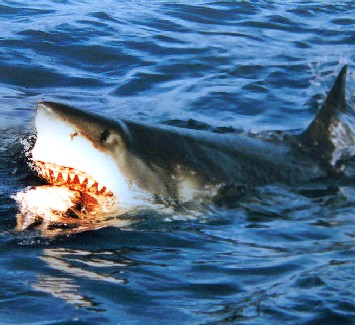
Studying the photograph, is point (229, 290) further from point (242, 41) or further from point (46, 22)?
point (46, 22)

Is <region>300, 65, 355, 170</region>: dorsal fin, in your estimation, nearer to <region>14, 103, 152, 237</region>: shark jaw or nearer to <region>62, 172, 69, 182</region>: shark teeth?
<region>14, 103, 152, 237</region>: shark jaw

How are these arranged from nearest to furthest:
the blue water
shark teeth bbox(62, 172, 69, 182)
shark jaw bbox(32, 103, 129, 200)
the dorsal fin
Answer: the blue water, shark jaw bbox(32, 103, 129, 200), shark teeth bbox(62, 172, 69, 182), the dorsal fin

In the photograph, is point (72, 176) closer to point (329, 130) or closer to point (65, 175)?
point (65, 175)

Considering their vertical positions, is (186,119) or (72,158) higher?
(72,158)

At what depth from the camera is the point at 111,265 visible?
3895mm

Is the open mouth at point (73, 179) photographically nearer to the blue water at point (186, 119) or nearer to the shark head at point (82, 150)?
the shark head at point (82, 150)

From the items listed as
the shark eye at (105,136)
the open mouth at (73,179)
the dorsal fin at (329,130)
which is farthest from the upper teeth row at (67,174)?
the dorsal fin at (329,130)

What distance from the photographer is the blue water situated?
353 centimetres

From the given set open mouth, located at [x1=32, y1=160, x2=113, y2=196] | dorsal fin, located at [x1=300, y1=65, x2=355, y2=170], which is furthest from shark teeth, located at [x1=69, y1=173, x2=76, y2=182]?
dorsal fin, located at [x1=300, y1=65, x2=355, y2=170]

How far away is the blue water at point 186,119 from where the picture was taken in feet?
11.6

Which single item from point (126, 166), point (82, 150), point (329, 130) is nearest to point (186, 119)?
point (329, 130)

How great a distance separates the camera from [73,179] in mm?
4199

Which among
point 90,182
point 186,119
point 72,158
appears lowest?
point 186,119

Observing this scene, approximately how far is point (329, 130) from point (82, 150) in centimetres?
179
